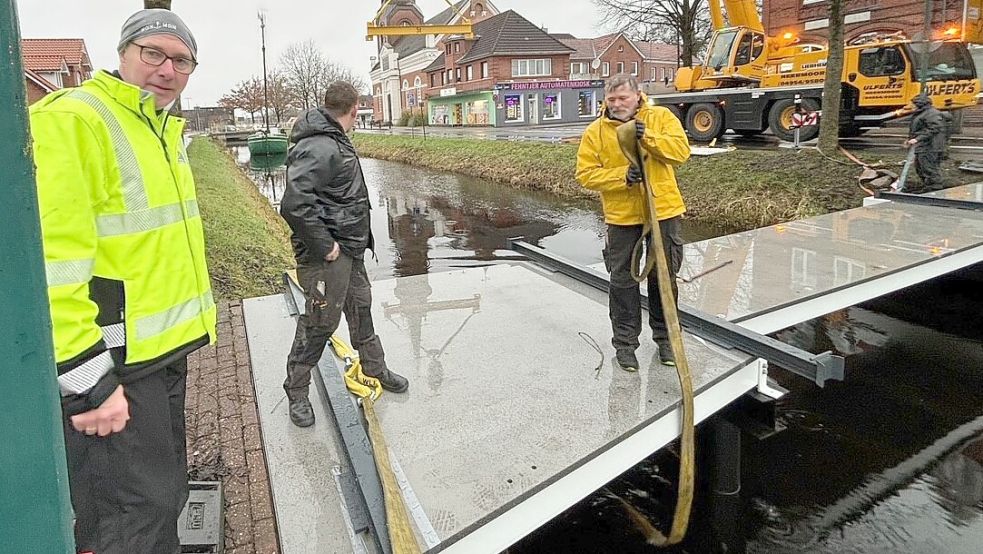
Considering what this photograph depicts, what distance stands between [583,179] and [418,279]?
267 cm

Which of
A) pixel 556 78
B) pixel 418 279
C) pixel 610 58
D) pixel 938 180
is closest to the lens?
pixel 418 279

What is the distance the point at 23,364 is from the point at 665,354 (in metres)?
3.57

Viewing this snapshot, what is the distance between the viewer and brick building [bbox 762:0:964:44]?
22.5 meters

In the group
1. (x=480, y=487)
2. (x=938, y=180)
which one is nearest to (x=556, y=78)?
(x=938, y=180)

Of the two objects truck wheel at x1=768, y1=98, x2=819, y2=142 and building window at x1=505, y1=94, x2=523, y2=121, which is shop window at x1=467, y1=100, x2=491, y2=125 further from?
truck wheel at x1=768, y1=98, x2=819, y2=142

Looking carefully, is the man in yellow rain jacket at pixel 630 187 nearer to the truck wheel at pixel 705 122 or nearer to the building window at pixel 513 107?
the truck wheel at pixel 705 122

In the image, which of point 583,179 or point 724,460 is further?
point 724,460

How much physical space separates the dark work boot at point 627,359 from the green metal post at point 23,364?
130 inches

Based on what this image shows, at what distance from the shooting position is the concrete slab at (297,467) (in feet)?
9.00

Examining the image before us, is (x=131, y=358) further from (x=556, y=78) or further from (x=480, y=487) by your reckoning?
(x=556, y=78)

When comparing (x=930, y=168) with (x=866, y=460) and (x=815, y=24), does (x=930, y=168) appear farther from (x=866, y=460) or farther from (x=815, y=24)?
(x=815, y=24)

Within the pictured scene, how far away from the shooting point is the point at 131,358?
79.0 inches

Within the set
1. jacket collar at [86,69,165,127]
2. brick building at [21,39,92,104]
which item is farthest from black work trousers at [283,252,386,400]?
brick building at [21,39,92,104]

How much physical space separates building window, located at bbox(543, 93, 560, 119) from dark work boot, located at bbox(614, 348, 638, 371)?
44.1 m
